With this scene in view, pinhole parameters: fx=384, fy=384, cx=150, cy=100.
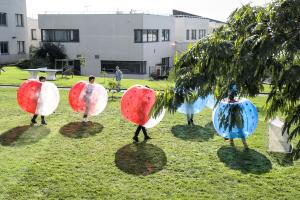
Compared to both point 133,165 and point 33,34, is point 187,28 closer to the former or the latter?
point 33,34

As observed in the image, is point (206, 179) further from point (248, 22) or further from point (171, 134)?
point (248, 22)

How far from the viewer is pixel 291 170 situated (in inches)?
424

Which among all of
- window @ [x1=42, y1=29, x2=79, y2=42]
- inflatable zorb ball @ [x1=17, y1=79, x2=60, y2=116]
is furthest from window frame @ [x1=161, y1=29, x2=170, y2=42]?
inflatable zorb ball @ [x1=17, y1=79, x2=60, y2=116]

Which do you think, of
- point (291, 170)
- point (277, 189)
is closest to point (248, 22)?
point (277, 189)

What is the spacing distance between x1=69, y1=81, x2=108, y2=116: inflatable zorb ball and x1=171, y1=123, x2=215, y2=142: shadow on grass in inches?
124

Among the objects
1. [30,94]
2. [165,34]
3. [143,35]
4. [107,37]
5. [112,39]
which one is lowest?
[30,94]

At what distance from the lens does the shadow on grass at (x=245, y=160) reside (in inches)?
427

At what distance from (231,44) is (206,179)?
6.18 metres

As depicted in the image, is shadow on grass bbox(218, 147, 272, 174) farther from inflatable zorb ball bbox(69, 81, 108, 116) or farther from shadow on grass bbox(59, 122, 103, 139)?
inflatable zorb ball bbox(69, 81, 108, 116)

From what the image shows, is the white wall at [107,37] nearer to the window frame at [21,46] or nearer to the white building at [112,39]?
the white building at [112,39]

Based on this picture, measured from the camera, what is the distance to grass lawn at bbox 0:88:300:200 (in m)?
9.53

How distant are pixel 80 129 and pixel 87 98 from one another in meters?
1.23

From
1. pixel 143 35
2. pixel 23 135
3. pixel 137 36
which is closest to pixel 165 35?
pixel 143 35

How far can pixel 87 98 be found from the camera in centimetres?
1488
